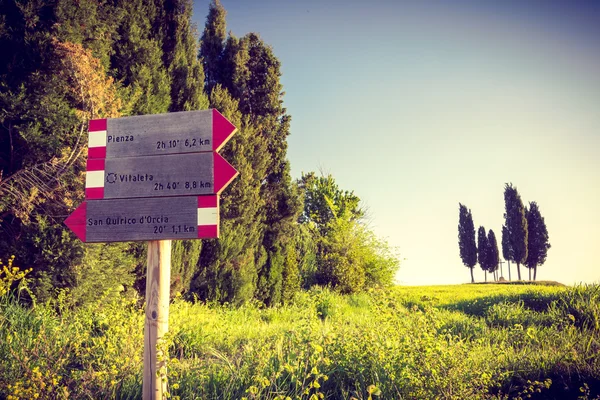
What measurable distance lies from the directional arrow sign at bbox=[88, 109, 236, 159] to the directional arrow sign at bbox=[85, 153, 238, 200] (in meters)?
0.08

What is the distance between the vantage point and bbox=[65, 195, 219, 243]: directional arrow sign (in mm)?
3420

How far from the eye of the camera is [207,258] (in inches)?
410

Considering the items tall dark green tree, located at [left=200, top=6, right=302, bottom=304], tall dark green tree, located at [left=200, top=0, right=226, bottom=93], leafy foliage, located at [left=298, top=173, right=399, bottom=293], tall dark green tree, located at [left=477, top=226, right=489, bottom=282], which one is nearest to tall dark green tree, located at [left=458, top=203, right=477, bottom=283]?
tall dark green tree, located at [left=477, top=226, right=489, bottom=282]

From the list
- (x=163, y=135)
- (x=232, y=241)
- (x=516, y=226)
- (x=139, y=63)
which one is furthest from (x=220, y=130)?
(x=516, y=226)

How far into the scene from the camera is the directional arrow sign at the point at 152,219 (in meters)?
3.42

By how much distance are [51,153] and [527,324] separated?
965 centimetres

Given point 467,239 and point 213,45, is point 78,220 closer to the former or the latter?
point 213,45

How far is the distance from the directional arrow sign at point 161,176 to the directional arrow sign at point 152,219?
2.7 inches

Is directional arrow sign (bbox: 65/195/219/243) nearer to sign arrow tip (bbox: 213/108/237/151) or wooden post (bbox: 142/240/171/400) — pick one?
wooden post (bbox: 142/240/171/400)

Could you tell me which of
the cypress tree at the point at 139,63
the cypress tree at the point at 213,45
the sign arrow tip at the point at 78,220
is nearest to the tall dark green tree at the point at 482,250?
the cypress tree at the point at 213,45

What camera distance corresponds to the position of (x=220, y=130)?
359cm

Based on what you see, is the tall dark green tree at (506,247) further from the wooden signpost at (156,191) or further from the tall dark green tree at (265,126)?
the wooden signpost at (156,191)

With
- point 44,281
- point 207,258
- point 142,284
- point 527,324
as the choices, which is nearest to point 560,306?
point 527,324

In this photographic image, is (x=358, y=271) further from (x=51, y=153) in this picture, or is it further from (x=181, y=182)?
(x=181, y=182)
